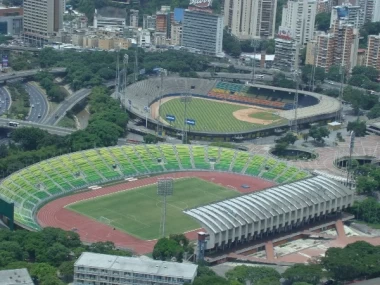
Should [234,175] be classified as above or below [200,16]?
below

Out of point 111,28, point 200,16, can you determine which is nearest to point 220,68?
point 200,16

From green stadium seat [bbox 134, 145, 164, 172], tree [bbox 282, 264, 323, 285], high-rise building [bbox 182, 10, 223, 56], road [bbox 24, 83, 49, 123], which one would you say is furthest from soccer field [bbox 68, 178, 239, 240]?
high-rise building [bbox 182, 10, 223, 56]

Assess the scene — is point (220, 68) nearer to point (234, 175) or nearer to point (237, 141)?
point (237, 141)

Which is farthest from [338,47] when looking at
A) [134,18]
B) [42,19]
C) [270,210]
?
[270,210]

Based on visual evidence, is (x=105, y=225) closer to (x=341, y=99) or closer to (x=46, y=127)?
(x=46, y=127)

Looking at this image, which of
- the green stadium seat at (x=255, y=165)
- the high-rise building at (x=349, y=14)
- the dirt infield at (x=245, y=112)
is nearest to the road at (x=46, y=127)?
the dirt infield at (x=245, y=112)

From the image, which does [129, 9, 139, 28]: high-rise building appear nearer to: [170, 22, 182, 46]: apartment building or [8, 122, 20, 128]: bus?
[170, 22, 182, 46]: apartment building
